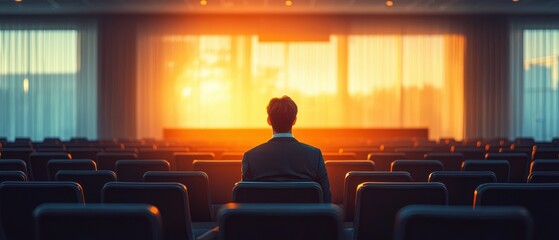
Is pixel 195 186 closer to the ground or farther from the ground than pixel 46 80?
closer to the ground

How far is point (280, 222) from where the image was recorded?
2.46 meters

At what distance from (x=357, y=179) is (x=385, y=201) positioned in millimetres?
1007

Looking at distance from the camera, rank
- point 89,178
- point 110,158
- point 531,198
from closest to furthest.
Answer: point 531,198 → point 89,178 → point 110,158

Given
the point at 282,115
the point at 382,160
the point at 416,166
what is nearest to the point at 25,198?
the point at 282,115

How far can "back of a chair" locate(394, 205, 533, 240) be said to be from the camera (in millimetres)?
2230

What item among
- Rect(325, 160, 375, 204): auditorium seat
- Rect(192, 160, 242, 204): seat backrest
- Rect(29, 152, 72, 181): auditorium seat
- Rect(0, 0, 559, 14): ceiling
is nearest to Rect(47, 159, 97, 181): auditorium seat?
Rect(192, 160, 242, 204): seat backrest

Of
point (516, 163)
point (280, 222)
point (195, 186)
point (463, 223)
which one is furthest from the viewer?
point (516, 163)

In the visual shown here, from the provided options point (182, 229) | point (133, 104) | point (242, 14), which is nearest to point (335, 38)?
point (242, 14)

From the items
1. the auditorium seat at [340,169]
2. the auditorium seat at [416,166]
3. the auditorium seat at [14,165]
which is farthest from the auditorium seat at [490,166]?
the auditorium seat at [14,165]

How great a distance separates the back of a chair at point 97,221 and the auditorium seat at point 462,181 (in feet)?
8.18

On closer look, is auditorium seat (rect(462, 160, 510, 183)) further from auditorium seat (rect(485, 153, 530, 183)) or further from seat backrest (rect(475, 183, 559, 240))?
seat backrest (rect(475, 183, 559, 240))

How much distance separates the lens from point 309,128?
21.5 meters

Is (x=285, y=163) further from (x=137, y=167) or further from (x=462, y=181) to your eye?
(x=137, y=167)

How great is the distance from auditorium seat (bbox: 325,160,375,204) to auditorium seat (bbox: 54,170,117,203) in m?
1.85
